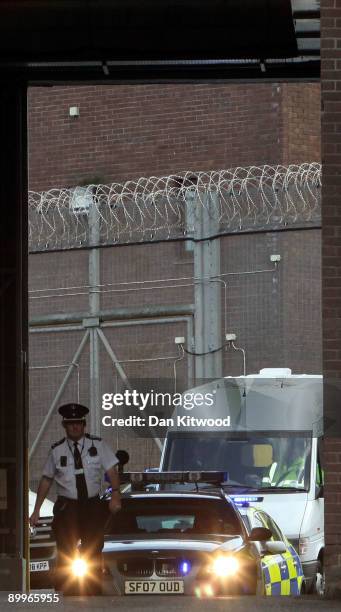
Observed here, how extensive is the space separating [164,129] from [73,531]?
20438 millimetres

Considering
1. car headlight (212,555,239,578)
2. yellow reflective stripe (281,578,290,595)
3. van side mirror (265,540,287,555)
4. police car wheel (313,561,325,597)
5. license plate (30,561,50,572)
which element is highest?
car headlight (212,555,239,578)

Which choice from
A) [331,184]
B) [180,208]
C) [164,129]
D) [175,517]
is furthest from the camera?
[164,129]

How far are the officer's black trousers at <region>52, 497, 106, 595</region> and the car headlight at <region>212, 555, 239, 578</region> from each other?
1.21 m

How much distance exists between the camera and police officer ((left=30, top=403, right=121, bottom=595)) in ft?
50.1

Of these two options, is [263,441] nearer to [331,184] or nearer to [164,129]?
[331,184]

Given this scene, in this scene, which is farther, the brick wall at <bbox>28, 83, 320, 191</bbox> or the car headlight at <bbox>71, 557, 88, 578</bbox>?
the brick wall at <bbox>28, 83, 320, 191</bbox>

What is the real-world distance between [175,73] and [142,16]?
1.73 metres

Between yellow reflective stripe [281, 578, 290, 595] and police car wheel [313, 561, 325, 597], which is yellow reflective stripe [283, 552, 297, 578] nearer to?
yellow reflective stripe [281, 578, 290, 595]

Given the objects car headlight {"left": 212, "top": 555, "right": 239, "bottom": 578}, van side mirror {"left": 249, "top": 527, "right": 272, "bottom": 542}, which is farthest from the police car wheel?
car headlight {"left": 212, "top": 555, "right": 239, "bottom": 578}

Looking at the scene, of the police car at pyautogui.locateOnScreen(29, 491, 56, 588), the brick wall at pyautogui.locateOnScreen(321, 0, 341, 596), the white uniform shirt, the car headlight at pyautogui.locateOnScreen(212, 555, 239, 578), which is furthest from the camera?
the police car at pyautogui.locateOnScreen(29, 491, 56, 588)

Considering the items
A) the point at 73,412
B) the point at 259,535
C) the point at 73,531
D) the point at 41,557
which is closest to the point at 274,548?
the point at 259,535

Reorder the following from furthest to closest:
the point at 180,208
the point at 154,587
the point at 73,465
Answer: the point at 180,208 < the point at 73,465 < the point at 154,587

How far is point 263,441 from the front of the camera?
2331 cm

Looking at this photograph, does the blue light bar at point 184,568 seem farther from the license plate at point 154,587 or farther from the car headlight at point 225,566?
the car headlight at point 225,566
